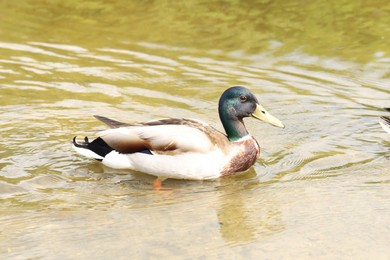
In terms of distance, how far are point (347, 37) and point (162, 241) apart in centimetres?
646

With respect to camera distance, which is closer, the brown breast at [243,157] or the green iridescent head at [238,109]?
the brown breast at [243,157]

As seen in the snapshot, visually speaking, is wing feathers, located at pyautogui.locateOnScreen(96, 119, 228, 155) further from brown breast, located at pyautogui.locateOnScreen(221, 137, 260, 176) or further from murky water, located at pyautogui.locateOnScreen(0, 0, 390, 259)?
murky water, located at pyautogui.locateOnScreen(0, 0, 390, 259)

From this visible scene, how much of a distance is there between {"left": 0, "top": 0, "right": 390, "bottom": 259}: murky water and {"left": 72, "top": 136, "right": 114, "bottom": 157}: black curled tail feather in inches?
6.4

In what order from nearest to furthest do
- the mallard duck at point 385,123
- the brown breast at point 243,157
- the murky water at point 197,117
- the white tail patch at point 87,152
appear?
the murky water at point 197,117
the brown breast at point 243,157
the white tail patch at point 87,152
the mallard duck at point 385,123

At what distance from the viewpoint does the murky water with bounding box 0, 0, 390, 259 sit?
6.25 metres

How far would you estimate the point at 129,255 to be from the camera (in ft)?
19.3

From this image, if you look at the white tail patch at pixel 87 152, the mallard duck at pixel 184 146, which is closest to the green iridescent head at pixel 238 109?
the mallard duck at pixel 184 146

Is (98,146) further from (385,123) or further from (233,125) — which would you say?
(385,123)

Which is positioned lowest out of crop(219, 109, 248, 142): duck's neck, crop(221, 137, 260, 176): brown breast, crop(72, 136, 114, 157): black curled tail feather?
crop(221, 137, 260, 176): brown breast

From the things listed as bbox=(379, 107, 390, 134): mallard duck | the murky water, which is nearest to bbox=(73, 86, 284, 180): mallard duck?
the murky water

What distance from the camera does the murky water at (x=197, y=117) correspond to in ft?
20.5

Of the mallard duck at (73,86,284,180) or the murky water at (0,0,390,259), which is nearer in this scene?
the murky water at (0,0,390,259)

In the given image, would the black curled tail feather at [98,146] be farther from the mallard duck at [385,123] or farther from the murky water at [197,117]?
the mallard duck at [385,123]

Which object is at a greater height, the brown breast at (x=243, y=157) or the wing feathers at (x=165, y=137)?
Answer: the wing feathers at (x=165, y=137)
